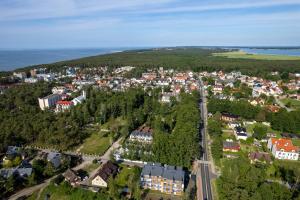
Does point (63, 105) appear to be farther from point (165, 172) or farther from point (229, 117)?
point (229, 117)

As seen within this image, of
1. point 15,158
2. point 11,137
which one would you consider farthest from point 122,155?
point 11,137

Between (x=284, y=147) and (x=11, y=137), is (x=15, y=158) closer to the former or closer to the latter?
(x=11, y=137)

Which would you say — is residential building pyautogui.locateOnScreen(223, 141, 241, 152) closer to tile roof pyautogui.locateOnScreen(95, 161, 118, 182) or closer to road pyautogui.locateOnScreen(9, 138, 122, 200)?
road pyautogui.locateOnScreen(9, 138, 122, 200)

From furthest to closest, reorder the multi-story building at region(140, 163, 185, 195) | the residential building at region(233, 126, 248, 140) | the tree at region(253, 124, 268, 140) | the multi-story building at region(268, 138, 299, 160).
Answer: the residential building at region(233, 126, 248, 140)
the tree at region(253, 124, 268, 140)
the multi-story building at region(268, 138, 299, 160)
the multi-story building at region(140, 163, 185, 195)

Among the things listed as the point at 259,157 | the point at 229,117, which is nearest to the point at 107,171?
the point at 259,157

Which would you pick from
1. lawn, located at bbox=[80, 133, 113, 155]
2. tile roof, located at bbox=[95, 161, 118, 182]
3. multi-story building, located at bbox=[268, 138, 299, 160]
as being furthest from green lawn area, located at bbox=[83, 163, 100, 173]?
multi-story building, located at bbox=[268, 138, 299, 160]

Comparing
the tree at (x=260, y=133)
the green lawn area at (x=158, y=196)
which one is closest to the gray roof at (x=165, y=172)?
the green lawn area at (x=158, y=196)
